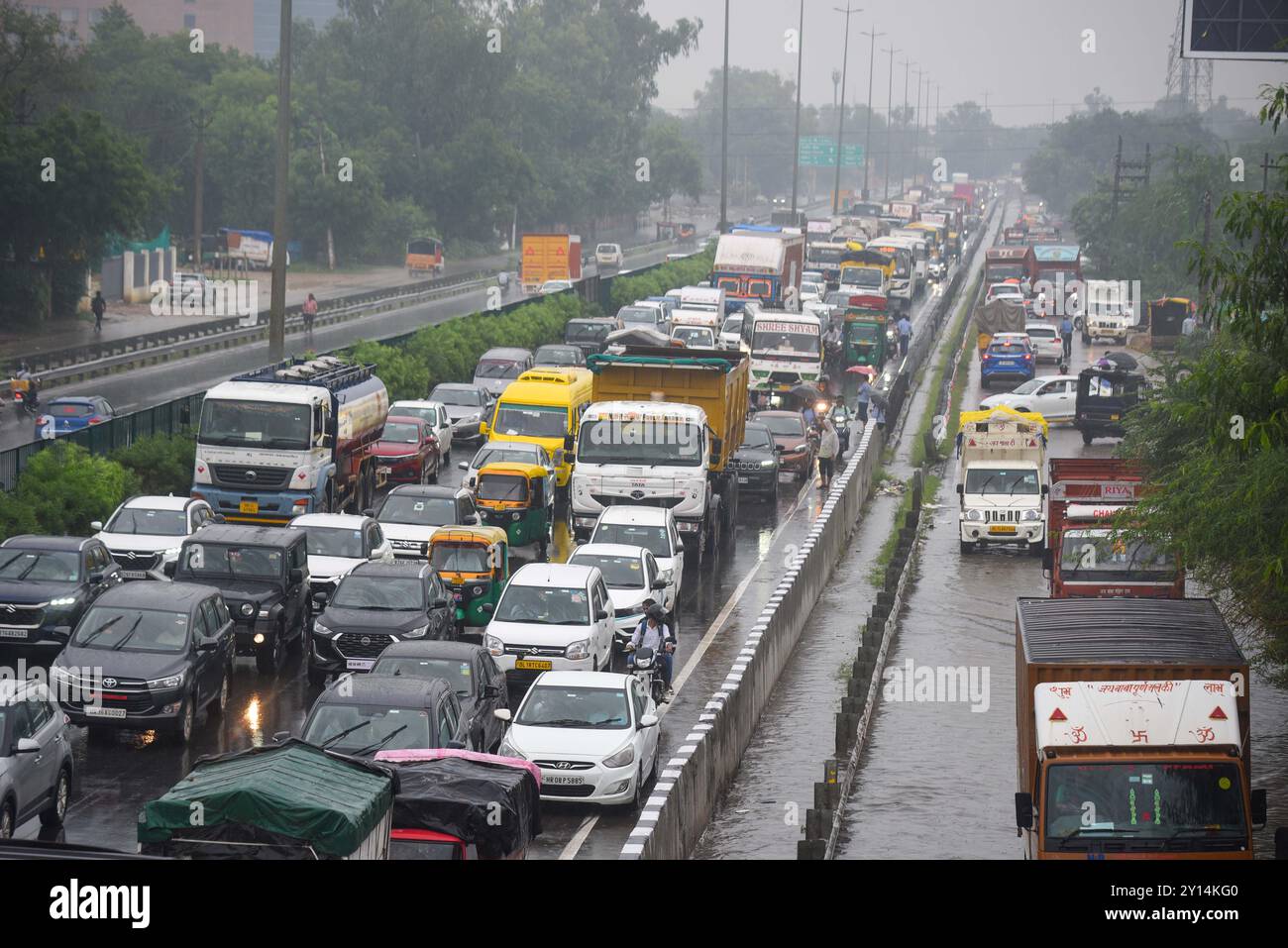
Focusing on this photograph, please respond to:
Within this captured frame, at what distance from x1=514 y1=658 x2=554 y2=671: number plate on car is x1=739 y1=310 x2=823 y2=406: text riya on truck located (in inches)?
1179

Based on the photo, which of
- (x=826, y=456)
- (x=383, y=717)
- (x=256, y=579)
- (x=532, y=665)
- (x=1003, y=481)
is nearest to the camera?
(x=383, y=717)

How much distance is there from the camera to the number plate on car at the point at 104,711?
63.7 feet

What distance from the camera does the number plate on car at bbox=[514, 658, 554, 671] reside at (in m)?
22.5

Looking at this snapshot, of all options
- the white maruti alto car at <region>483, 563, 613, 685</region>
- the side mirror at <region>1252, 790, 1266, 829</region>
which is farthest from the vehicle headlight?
the side mirror at <region>1252, 790, 1266, 829</region>

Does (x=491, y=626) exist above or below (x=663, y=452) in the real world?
below

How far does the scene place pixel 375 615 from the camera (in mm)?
22703

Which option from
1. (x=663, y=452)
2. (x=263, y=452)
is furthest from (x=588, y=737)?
(x=263, y=452)

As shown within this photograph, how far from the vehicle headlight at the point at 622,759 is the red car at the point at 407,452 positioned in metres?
19.4

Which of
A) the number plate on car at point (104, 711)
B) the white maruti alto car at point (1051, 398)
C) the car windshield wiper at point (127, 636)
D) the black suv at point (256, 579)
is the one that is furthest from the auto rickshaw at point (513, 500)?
the white maruti alto car at point (1051, 398)

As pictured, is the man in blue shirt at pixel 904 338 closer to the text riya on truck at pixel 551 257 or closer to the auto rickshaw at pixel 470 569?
the text riya on truck at pixel 551 257

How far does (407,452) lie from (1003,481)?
11.9 m

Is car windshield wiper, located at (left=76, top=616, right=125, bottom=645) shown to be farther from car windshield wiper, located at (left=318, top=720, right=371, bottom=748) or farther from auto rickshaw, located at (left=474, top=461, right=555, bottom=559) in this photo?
auto rickshaw, located at (left=474, top=461, right=555, bottom=559)

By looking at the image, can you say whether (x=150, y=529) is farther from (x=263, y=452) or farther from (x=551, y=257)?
(x=551, y=257)
